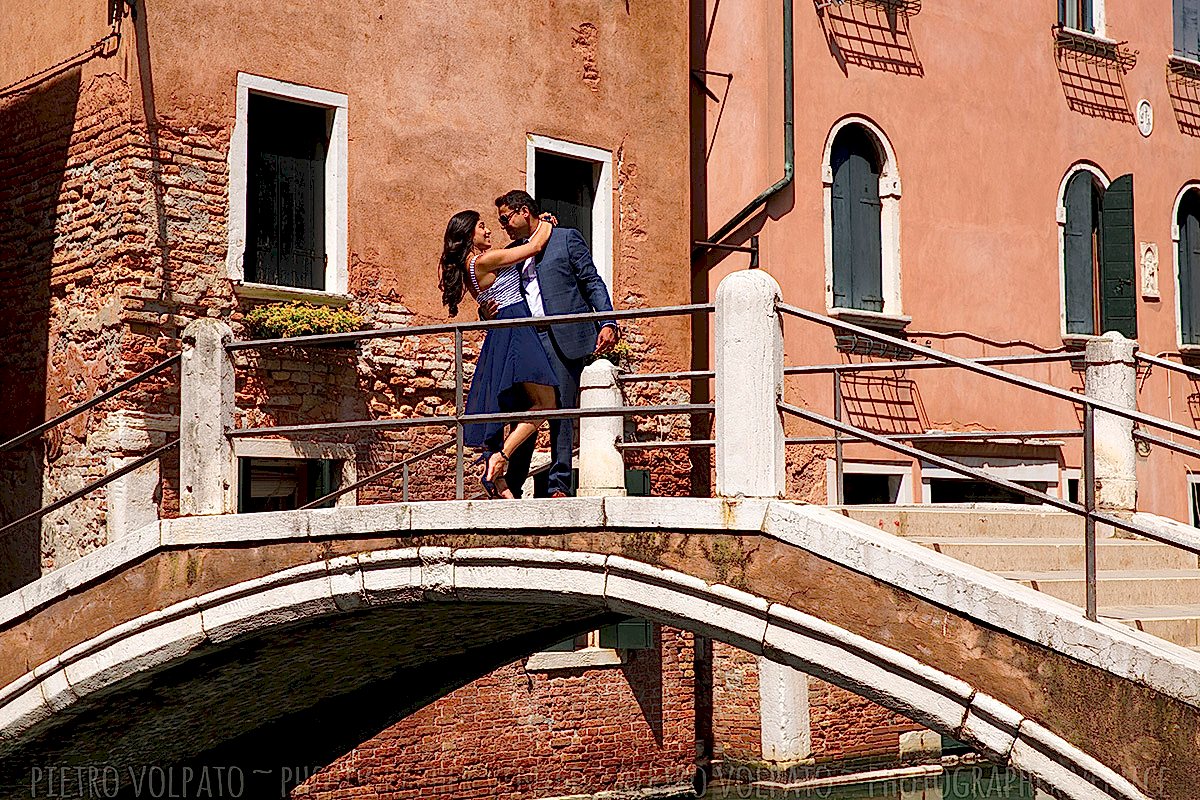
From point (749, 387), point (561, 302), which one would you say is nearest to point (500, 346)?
point (561, 302)

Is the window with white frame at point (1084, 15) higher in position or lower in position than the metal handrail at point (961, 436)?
higher

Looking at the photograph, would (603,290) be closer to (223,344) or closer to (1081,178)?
(223,344)

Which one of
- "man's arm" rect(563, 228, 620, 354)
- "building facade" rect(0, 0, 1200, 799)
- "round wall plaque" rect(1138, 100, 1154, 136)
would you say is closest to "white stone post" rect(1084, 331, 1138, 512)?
"building facade" rect(0, 0, 1200, 799)

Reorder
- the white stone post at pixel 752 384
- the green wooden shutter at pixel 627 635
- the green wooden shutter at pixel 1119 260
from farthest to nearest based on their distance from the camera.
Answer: the green wooden shutter at pixel 1119 260
the green wooden shutter at pixel 627 635
the white stone post at pixel 752 384

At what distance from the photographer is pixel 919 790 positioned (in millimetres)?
14594

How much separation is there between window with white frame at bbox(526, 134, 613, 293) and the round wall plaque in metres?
6.26

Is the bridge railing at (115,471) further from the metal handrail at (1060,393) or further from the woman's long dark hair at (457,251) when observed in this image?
the metal handrail at (1060,393)

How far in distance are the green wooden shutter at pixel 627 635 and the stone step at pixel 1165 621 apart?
667 centimetres

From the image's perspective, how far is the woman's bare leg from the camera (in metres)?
7.92

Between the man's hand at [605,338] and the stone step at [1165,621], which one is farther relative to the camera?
the man's hand at [605,338]

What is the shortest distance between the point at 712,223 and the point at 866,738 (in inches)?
173

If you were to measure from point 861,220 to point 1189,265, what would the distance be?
4200mm

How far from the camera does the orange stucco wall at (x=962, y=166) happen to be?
1412 cm

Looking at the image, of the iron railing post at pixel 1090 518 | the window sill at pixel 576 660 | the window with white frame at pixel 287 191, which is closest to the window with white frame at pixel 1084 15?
the window sill at pixel 576 660
